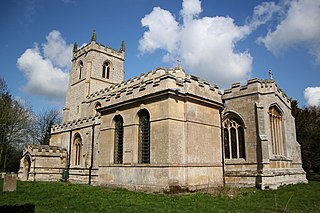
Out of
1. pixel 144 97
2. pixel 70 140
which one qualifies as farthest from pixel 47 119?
pixel 144 97

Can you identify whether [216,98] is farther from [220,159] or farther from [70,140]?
[70,140]

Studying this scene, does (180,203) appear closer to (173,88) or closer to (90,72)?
(173,88)

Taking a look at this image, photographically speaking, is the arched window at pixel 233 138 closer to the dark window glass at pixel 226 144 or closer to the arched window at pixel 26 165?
the dark window glass at pixel 226 144

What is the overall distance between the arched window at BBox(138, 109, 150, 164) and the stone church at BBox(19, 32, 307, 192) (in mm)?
51

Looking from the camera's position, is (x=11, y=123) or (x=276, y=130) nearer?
(x=276, y=130)

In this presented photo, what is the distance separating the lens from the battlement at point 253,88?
52.0 feet

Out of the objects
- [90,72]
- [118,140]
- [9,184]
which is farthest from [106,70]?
[9,184]

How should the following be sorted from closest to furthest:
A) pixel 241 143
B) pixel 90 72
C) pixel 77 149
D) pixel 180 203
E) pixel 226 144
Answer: pixel 180 203 < pixel 241 143 < pixel 226 144 < pixel 77 149 < pixel 90 72

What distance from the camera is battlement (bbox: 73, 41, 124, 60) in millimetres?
34344

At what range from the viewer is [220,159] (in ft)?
48.8

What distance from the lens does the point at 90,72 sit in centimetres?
3356

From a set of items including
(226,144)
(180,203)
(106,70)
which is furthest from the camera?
(106,70)

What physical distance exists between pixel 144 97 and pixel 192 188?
5.15m

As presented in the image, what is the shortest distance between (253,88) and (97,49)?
79.9 ft
